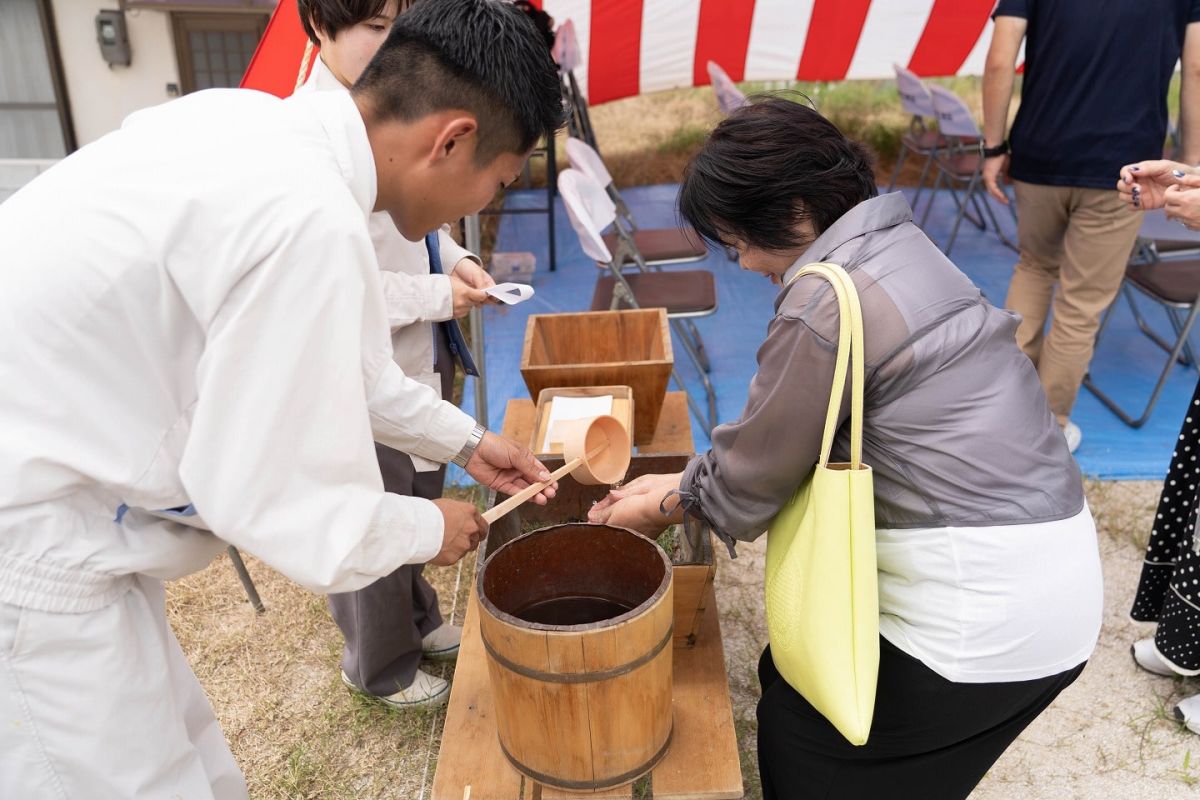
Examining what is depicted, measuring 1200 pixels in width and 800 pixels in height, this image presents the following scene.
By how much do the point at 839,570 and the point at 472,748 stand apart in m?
0.64

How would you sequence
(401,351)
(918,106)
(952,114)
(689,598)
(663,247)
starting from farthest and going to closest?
1. (918,106)
2. (952,114)
3. (663,247)
4. (401,351)
5. (689,598)

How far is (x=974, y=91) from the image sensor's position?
26.8 feet

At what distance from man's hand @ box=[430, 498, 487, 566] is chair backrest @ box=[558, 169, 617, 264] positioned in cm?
168

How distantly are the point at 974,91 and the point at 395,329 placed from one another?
7.92 m

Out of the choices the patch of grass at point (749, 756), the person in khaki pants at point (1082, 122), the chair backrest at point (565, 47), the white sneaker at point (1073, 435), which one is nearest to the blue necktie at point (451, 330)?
the patch of grass at point (749, 756)

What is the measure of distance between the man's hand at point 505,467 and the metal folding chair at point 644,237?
73.2 inches

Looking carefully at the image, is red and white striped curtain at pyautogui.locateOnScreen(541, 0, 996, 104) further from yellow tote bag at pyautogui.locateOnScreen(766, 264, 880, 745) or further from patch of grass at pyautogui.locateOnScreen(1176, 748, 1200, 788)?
patch of grass at pyautogui.locateOnScreen(1176, 748, 1200, 788)

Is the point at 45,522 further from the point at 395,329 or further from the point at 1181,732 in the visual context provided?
the point at 1181,732

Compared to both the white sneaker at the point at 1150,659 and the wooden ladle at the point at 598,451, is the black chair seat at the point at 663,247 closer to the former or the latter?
the wooden ladle at the point at 598,451

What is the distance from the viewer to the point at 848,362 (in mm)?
1144

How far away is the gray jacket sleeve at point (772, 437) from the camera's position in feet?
Answer: 3.83

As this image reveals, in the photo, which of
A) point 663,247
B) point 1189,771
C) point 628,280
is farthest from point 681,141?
point 1189,771

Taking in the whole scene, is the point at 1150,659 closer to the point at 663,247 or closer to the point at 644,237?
the point at 663,247

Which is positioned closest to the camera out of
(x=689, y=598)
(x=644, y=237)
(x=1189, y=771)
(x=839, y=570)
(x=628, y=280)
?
(x=839, y=570)
